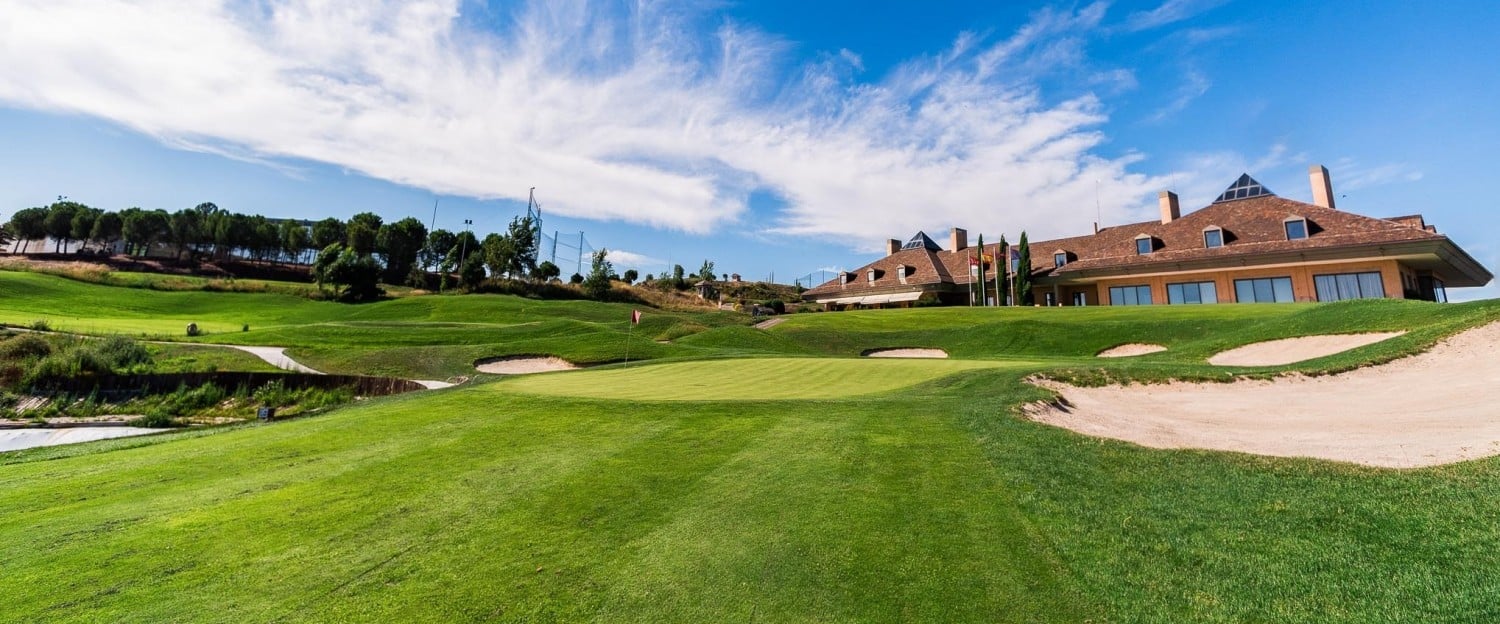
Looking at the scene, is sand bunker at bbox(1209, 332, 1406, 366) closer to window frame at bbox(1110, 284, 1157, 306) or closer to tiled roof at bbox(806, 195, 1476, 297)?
tiled roof at bbox(806, 195, 1476, 297)

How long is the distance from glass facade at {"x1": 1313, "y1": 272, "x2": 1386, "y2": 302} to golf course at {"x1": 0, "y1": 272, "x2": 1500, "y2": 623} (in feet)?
110

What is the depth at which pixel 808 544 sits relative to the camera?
195 inches

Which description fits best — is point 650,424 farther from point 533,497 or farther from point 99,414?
point 99,414

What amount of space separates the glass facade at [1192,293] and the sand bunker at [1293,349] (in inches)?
818

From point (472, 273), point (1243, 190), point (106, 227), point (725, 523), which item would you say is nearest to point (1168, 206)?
point (1243, 190)

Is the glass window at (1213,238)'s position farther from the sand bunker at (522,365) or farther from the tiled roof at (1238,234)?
the sand bunker at (522,365)

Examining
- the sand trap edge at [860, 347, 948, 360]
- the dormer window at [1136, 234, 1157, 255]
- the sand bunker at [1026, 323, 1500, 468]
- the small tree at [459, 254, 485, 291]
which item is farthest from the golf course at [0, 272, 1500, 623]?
the small tree at [459, 254, 485, 291]

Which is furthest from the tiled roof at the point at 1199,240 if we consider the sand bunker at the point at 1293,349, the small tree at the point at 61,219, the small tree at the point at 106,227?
the small tree at the point at 61,219

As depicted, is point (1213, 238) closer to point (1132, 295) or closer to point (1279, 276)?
point (1279, 276)

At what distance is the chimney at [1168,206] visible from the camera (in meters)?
48.0

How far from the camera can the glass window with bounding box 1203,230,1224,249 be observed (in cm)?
4050

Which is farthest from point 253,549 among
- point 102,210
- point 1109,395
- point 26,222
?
point 26,222

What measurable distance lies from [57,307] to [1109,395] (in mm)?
63260

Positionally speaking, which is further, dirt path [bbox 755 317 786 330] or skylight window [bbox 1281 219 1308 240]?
dirt path [bbox 755 317 786 330]
